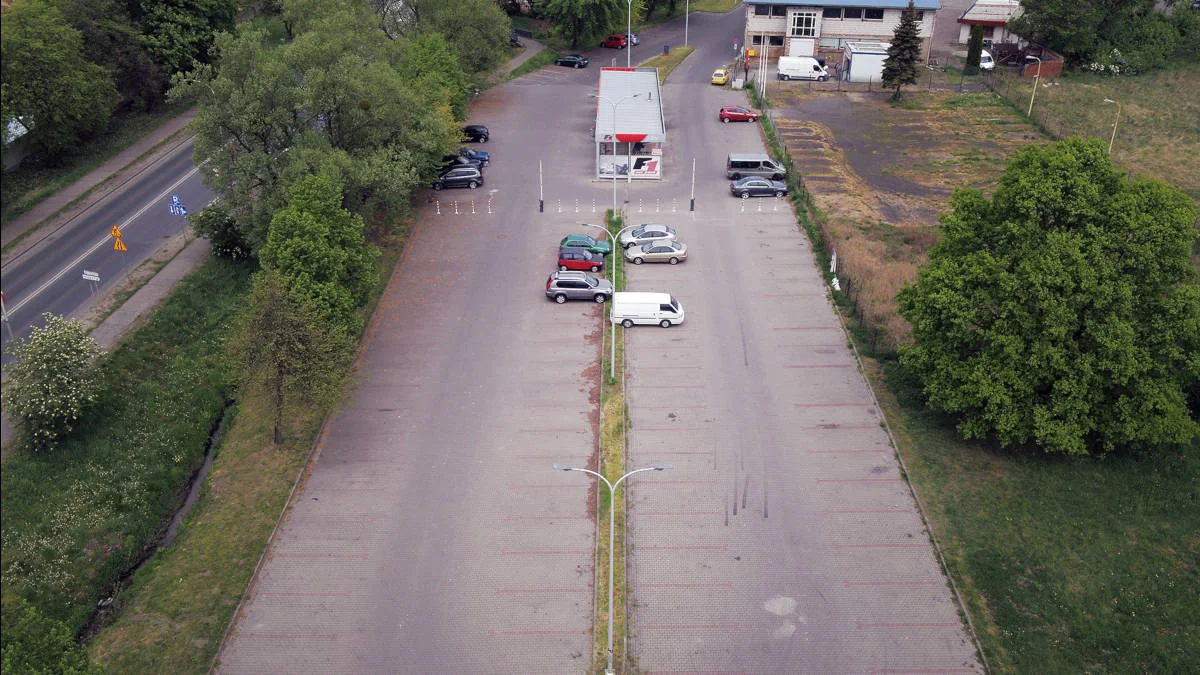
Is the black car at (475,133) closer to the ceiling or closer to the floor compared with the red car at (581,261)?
closer to the ceiling

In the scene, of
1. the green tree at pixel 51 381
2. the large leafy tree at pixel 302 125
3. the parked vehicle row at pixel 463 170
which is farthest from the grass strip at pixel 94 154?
the parked vehicle row at pixel 463 170

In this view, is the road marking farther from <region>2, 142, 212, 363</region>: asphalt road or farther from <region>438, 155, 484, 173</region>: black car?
<region>438, 155, 484, 173</region>: black car

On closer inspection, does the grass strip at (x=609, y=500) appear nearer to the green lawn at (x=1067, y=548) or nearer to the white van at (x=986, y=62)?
the green lawn at (x=1067, y=548)

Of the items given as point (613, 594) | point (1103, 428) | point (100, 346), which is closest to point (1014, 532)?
point (1103, 428)

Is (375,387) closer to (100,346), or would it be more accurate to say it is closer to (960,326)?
(100,346)

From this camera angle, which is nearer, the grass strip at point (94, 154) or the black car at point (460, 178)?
the grass strip at point (94, 154)

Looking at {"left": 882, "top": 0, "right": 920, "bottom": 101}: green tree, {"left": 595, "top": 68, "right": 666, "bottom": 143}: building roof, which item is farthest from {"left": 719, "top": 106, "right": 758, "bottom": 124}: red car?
{"left": 882, "top": 0, "right": 920, "bottom": 101}: green tree

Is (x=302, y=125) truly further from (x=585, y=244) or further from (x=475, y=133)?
(x=475, y=133)
